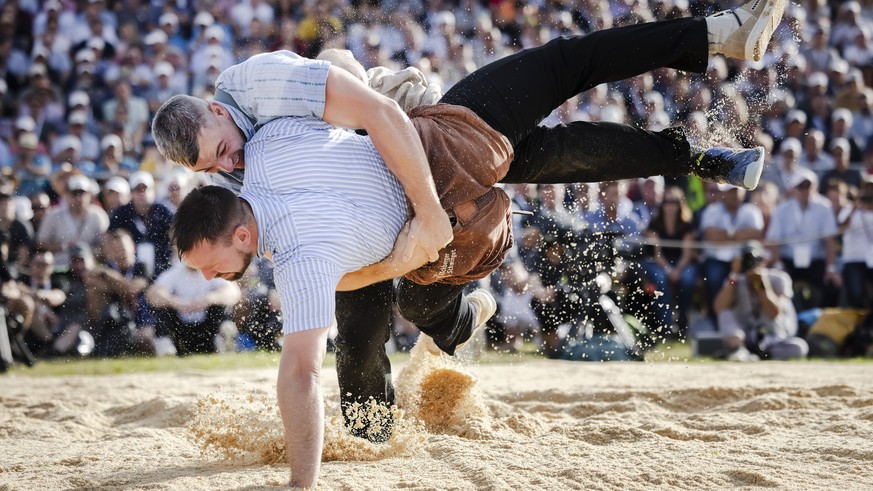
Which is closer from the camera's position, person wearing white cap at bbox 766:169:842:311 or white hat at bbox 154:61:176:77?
person wearing white cap at bbox 766:169:842:311

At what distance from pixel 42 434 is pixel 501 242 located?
96.4 inches

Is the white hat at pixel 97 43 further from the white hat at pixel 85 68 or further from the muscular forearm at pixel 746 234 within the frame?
the muscular forearm at pixel 746 234

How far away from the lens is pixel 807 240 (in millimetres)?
8547

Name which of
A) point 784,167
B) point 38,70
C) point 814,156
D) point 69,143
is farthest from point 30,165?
point 814,156

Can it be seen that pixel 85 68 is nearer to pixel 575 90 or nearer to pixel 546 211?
pixel 546 211

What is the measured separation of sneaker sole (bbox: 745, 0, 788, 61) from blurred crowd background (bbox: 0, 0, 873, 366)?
2.86 meters

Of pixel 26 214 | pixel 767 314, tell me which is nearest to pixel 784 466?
pixel 767 314

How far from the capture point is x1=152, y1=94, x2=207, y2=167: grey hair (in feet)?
10.9

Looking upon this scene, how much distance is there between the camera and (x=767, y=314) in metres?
7.92

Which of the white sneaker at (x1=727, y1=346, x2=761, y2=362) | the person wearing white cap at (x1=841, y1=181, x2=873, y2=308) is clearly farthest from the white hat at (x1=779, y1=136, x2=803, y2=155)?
the white sneaker at (x1=727, y1=346, x2=761, y2=362)

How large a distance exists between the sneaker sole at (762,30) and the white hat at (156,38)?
808 centimetres

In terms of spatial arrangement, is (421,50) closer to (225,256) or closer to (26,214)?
(26,214)

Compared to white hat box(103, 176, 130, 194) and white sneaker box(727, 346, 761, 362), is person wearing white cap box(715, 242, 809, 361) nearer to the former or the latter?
white sneaker box(727, 346, 761, 362)

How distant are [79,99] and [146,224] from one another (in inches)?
105
